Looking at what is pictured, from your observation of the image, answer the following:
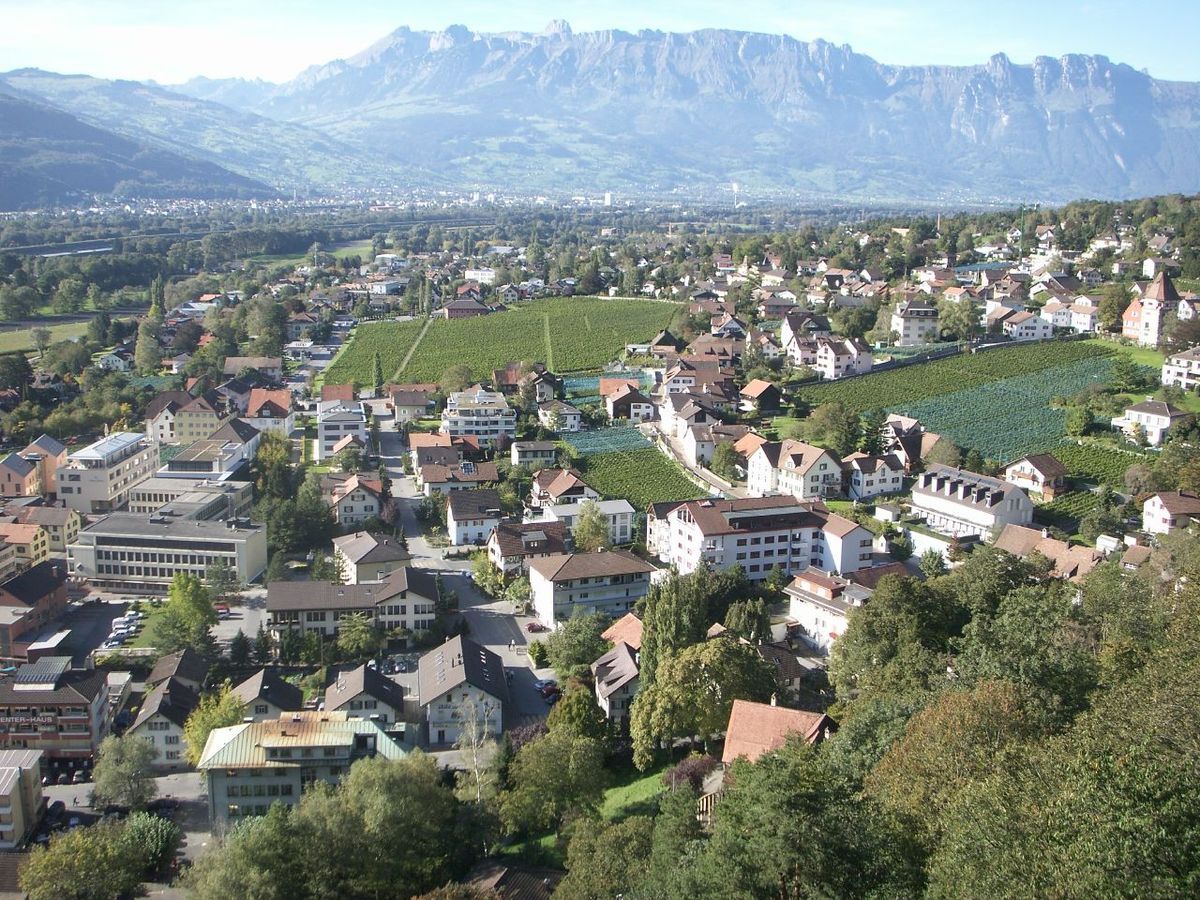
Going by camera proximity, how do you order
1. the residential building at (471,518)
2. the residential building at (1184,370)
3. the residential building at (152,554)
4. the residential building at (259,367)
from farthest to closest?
the residential building at (259,367), the residential building at (1184,370), the residential building at (471,518), the residential building at (152,554)

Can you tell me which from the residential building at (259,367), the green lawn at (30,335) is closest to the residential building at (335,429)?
the residential building at (259,367)

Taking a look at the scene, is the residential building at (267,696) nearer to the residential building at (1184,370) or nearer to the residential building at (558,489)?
the residential building at (558,489)

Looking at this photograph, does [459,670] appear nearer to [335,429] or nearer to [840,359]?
[335,429]

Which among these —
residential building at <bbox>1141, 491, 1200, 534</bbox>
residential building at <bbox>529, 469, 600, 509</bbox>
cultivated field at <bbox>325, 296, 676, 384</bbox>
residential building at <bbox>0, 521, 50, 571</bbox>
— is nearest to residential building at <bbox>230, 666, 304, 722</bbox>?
residential building at <bbox>0, 521, 50, 571</bbox>

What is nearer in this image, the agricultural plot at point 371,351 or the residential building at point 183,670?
the residential building at point 183,670

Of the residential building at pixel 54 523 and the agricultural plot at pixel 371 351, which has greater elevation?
the agricultural plot at pixel 371 351

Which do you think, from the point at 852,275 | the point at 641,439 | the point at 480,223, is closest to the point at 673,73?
the point at 480,223
